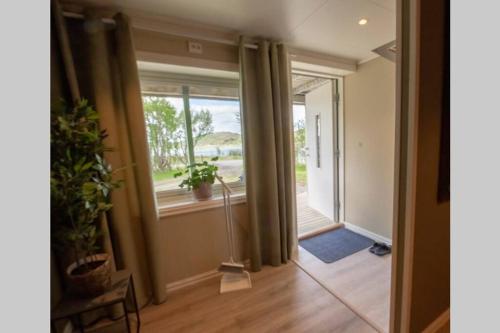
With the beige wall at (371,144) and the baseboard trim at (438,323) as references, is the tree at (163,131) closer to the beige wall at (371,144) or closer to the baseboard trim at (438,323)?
the beige wall at (371,144)

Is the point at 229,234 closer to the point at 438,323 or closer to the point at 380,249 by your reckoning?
the point at 438,323

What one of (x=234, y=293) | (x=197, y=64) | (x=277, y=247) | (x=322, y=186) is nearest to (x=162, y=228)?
(x=234, y=293)

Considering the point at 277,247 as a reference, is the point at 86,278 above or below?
above

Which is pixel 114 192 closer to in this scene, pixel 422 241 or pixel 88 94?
pixel 88 94

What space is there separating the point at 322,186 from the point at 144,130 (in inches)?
106

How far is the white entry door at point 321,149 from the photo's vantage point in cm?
301

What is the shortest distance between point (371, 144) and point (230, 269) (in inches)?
87.4

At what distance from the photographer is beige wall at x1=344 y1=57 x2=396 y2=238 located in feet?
7.82

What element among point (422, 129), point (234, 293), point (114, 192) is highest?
point (422, 129)

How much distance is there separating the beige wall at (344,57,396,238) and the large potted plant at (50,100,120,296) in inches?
108

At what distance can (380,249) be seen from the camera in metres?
2.37

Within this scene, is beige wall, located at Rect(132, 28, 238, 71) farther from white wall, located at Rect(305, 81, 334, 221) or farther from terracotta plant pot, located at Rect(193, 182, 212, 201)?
white wall, located at Rect(305, 81, 334, 221)

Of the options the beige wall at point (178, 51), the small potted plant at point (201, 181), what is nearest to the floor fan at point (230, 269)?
the small potted plant at point (201, 181)

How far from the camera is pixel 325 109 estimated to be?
10.0 ft
